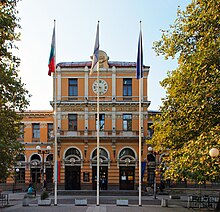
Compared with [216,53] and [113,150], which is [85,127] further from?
[216,53]

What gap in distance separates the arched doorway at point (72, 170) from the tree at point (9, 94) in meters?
22.3

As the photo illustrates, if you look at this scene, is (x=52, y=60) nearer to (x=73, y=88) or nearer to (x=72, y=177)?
(x=73, y=88)

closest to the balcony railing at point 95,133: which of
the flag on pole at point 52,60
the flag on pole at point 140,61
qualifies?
the flag on pole at point 140,61

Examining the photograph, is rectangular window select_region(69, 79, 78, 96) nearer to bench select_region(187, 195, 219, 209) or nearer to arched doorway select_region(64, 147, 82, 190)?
arched doorway select_region(64, 147, 82, 190)

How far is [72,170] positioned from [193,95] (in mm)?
29244

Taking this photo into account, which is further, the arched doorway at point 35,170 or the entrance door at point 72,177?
the arched doorway at point 35,170

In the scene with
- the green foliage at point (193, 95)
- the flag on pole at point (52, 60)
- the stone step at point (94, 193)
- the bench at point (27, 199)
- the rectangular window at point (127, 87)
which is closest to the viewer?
the green foliage at point (193, 95)

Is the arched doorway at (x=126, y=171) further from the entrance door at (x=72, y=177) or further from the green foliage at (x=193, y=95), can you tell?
the green foliage at (x=193, y=95)

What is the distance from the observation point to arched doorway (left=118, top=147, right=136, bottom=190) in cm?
4325

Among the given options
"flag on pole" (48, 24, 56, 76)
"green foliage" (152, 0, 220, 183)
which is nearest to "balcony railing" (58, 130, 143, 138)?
"flag on pole" (48, 24, 56, 76)

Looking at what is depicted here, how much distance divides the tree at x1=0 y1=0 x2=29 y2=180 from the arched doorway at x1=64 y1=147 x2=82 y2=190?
73.1 feet

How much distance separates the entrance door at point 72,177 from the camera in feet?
142

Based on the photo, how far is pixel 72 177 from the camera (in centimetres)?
4350

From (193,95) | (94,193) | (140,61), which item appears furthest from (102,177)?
(193,95)
